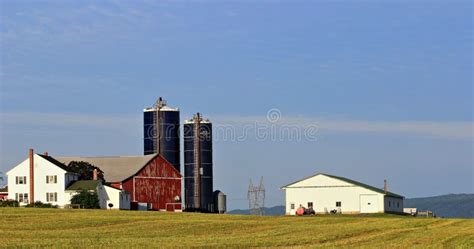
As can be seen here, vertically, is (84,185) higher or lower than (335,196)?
higher

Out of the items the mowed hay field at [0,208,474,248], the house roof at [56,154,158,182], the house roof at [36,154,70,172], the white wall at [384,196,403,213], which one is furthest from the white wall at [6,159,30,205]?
the mowed hay field at [0,208,474,248]

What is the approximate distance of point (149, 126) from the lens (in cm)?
12362

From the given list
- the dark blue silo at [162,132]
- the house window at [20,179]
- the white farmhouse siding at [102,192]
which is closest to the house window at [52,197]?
the white farmhouse siding at [102,192]

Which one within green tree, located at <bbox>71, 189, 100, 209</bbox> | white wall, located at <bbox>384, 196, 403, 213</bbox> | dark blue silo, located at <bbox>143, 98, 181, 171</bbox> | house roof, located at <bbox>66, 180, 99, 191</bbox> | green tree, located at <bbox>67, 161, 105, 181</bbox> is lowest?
white wall, located at <bbox>384, 196, 403, 213</bbox>

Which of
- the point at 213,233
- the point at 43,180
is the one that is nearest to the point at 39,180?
the point at 43,180

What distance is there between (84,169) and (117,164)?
17.2 feet

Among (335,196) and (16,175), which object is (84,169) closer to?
(16,175)

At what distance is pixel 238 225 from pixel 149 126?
65.6m

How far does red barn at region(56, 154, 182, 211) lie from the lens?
110950mm

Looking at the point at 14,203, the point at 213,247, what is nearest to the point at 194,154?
the point at 14,203

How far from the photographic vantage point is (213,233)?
51.3 m

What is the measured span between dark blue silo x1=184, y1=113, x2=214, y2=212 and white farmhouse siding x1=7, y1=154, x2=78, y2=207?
1795 cm

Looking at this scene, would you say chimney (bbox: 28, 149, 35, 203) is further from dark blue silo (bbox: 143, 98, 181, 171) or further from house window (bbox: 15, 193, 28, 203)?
dark blue silo (bbox: 143, 98, 181, 171)

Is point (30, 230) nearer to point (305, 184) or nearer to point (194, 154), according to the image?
point (305, 184)
